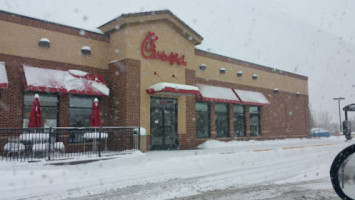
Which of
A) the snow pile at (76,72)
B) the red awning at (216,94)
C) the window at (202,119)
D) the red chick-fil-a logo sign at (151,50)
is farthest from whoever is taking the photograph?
the window at (202,119)

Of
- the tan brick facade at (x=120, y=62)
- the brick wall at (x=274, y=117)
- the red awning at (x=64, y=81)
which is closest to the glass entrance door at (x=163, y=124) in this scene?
the tan brick facade at (x=120, y=62)

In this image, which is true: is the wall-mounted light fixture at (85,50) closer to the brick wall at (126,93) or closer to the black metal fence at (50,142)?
the brick wall at (126,93)

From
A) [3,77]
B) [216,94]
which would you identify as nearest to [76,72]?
[3,77]

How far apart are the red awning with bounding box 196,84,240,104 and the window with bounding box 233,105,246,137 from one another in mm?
1451

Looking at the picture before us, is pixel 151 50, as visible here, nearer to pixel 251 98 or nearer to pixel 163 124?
pixel 163 124

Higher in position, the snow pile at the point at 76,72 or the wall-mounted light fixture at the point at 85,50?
the wall-mounted light fixture at the point at 85,50

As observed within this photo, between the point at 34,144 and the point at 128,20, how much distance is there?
801cm

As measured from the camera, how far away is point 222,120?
21469mm

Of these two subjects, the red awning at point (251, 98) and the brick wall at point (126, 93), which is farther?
the red awning at point (251, 98)

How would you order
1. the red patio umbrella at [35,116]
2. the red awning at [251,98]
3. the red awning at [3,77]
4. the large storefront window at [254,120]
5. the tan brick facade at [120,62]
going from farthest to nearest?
the large storefront window at [254,120]
the red awning at [251,98]
the tan brick facade at [120,62]
the red awning at [3,77]
the red patio umbrella at [35,116]

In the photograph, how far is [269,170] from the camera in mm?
9375

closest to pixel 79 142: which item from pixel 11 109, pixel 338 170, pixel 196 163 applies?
pixel 11 109

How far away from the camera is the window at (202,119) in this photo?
19578 mm

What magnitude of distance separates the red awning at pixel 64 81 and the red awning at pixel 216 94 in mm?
6367
